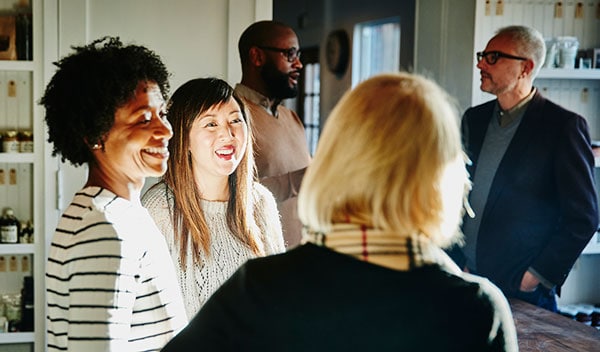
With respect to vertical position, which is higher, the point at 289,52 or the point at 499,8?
the point at 499,8

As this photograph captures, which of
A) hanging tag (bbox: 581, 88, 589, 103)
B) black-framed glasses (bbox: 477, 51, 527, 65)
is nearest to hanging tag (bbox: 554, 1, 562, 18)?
hanging tag (bbox: 581, 88, 589, 103)

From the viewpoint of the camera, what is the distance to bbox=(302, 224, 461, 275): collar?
986 mm

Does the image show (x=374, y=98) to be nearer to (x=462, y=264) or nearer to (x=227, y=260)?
(x=227, y=260)

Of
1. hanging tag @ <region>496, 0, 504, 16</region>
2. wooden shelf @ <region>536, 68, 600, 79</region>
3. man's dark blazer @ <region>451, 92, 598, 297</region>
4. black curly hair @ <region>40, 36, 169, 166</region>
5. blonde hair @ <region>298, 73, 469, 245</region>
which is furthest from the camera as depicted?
hanging tag @ <region>496, 0, 504, 16</region>

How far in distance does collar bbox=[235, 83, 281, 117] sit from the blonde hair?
2.26 metres

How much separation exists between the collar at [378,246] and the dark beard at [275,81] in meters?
2.35

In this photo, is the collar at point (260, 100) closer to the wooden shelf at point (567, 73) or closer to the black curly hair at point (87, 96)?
the wooden shelf at point (567, 73)

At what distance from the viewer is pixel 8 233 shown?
3646 millimetres

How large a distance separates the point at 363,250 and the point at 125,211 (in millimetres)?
517

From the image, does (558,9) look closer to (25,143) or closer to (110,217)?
(25,143)

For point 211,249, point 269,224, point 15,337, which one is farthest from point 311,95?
point 211,249

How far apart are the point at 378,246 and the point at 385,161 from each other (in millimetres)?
112

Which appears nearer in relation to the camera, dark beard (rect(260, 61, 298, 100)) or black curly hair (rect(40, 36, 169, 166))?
black curly hair (rect(40, 36, 169, 166))

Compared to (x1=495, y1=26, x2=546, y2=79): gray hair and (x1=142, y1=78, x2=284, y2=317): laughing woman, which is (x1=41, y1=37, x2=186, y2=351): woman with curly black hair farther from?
(x1=495, y1=26, x2=546, y2=79): gray hair
